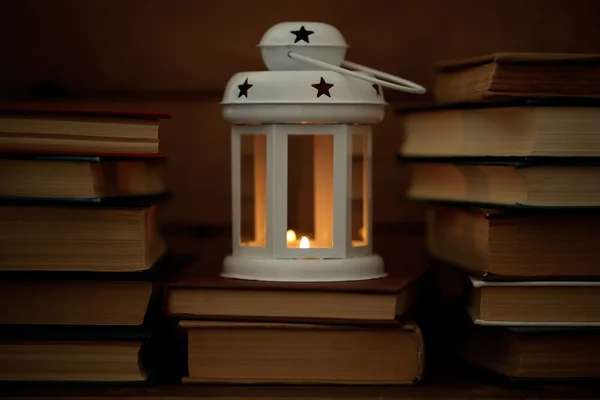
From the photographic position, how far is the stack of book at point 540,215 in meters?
0.86

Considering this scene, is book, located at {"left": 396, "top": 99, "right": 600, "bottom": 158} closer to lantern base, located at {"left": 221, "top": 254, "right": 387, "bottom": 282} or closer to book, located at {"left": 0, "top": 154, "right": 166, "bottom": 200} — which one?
lantern base, located at {"left": 221, "top": 254, "right": 387, "bottom": 282}

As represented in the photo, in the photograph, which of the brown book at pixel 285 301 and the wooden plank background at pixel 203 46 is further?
the wooden plank background at pixel 203 46

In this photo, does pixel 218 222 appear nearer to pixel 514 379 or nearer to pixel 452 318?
pixel 452 318

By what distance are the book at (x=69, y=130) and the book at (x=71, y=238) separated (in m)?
0.06

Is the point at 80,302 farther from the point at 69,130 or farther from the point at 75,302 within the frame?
the point at 69,130

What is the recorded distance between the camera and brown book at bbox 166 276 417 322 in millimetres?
873

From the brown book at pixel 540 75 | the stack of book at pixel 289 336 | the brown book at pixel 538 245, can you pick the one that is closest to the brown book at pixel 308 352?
the stack of book at pixel 289 336

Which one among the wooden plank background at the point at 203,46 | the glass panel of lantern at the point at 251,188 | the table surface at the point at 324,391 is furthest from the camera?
the wooden plank background at the point at 203,46

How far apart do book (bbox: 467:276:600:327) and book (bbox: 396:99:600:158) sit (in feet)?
0.40

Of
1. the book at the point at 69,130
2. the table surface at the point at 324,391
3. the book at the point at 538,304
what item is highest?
the book at the point at 69,130

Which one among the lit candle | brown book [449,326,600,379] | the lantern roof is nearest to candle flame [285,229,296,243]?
the lit candle

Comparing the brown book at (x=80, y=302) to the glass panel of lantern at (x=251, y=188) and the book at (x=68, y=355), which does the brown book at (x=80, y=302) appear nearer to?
the book at (x=68, y=355)

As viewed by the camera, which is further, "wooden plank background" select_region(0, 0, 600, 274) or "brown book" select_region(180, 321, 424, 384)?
"wooden plank background" select_region(0, 0, 600, 274)

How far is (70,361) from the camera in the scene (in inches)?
35.0
